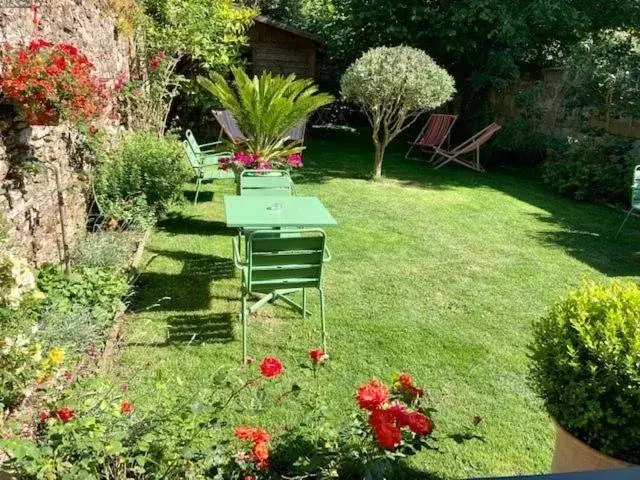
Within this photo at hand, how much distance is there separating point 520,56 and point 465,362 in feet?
34.1

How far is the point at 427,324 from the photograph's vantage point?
4.27m

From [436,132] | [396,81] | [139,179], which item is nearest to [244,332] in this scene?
[139,179]

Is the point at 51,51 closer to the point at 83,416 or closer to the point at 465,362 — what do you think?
the point at 83,416

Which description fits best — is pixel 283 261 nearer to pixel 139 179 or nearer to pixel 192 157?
pixel 139 179

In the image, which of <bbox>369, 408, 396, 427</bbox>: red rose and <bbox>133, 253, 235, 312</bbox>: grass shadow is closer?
<bbox>369, 408, 396, 427</bbox>: red rose

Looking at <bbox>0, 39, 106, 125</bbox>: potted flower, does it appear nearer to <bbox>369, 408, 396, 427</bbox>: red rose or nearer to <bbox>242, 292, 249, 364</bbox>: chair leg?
<bbox>242, 292, 249, 364</bbox>: chair leg

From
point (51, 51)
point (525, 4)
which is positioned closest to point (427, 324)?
point (51, 51)

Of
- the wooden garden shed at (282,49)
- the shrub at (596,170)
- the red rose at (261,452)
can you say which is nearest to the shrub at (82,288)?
the red rose at (261,452)

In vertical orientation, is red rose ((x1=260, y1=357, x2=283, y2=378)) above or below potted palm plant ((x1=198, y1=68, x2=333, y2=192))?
below

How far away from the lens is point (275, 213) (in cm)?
427

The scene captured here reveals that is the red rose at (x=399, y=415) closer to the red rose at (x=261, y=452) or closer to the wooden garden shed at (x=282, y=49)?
the red rose at (x=261, y=452)

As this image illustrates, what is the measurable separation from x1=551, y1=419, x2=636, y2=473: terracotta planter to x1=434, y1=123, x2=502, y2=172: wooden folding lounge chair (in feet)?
29.5

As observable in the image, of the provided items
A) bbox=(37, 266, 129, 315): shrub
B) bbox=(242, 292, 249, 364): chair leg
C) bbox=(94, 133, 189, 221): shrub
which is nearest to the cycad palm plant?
bbox=(94, 133, 189, 221): shrub

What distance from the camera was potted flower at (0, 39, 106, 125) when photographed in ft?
10.6
